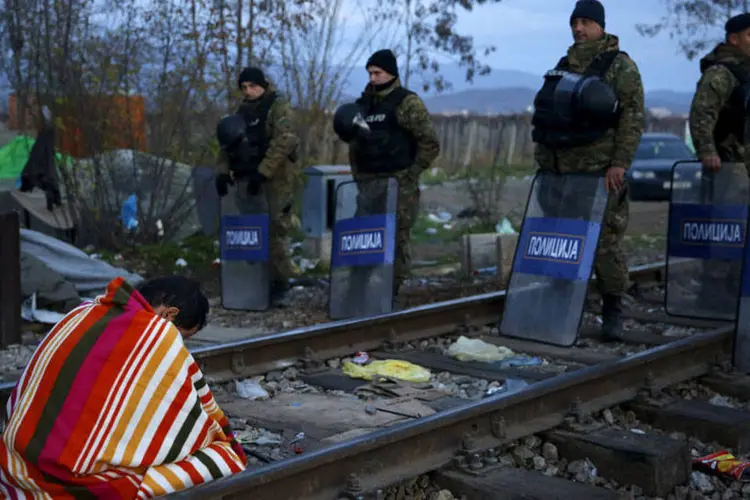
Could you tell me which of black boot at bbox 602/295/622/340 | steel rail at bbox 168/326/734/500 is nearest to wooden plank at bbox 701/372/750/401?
steel rail at bbox 168/326/734/500

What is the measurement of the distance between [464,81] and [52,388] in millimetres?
16340

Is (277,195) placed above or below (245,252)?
above

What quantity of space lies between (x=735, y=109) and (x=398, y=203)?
272cm

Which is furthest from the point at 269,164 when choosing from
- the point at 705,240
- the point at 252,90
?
the point at 705,240

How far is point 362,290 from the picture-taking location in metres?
8.52

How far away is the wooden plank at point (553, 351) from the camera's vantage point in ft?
22.9

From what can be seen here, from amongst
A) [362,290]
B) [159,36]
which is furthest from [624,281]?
[159,36]

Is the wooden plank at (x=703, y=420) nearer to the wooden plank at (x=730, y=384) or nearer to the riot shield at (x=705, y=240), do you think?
the wooden plank at (x=730, y=384)

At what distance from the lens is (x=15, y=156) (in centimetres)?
1314

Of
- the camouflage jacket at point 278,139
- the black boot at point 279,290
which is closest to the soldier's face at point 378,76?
the camouflage jacket at point 278,139

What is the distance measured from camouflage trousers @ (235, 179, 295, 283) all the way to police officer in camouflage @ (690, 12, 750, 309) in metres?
3.65

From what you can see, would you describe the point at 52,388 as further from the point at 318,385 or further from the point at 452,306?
the point at 452,306

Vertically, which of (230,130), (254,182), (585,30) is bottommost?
(254,182)

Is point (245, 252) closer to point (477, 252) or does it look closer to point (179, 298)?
point (477, 252)
